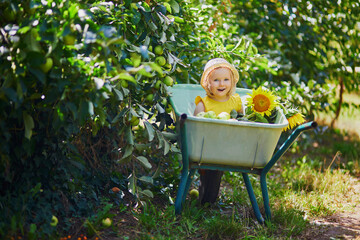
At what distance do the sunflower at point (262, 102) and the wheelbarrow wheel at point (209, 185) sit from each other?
48cm

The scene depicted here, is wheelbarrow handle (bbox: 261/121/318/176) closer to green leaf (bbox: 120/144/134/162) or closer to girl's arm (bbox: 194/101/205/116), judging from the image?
girl's arm (bbox: 194/101/205/116)

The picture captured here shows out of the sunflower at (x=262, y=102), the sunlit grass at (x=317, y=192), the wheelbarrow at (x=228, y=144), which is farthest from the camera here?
the sunlit grass at (x=317, y=192)

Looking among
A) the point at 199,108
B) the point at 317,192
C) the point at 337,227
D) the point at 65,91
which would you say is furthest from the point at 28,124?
the point at 317,192

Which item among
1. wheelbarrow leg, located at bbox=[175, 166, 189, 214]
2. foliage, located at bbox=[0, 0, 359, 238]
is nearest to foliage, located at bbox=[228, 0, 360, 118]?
foliage, located at bbox=[0, 0, 359, 238]

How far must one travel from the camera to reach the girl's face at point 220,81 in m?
2.69

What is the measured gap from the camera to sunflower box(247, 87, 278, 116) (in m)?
2.66

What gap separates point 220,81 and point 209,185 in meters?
0.68

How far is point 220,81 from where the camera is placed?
269 centimetres

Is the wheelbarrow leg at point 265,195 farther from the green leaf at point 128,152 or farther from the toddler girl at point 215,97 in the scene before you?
Result: the green leaf at point 128,152

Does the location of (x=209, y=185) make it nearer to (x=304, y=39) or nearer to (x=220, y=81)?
(x=220, y=81)

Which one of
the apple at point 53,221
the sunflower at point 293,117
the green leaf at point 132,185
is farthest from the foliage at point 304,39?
the apple at point 53,221

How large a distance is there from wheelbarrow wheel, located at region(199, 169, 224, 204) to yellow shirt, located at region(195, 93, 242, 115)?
1.30ft

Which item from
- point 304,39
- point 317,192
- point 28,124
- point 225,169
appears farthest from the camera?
point 304,39

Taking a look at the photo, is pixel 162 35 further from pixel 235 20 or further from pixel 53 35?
pixel 235 20
